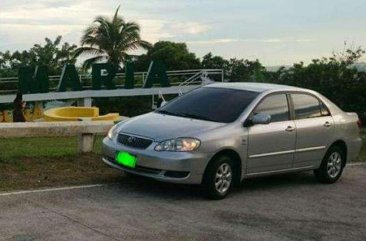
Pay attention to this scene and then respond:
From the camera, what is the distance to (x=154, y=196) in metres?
8.19

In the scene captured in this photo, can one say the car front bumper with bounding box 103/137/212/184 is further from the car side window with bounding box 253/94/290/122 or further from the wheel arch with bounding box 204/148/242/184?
the car side window with bounding box 253/94/290/122

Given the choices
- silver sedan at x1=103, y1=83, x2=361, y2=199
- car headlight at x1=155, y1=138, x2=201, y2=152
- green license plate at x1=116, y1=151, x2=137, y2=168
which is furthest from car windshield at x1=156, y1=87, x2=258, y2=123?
green license plate at x1=116, y1=151, x2=137, y2=168

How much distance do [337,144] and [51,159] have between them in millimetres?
4548

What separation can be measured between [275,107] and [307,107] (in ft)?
2.49

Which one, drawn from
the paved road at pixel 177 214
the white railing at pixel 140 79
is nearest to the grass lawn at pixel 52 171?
the paved road at pixel 177 214

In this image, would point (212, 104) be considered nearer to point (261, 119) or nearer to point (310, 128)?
point (261, 119)

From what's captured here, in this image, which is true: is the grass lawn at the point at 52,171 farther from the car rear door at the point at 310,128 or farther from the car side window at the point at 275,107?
the car rear door at the point at 310,128

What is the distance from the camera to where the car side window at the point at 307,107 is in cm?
Answer: 952

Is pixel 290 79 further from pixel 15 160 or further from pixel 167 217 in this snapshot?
pixel 167 217

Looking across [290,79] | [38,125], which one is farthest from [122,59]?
[38,125]

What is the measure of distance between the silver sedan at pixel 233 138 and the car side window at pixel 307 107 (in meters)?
0.02

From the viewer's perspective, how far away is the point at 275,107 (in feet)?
30.2

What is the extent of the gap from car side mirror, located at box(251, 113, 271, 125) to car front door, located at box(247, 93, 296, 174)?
0.10m

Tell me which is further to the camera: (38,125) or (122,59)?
(122,59)
